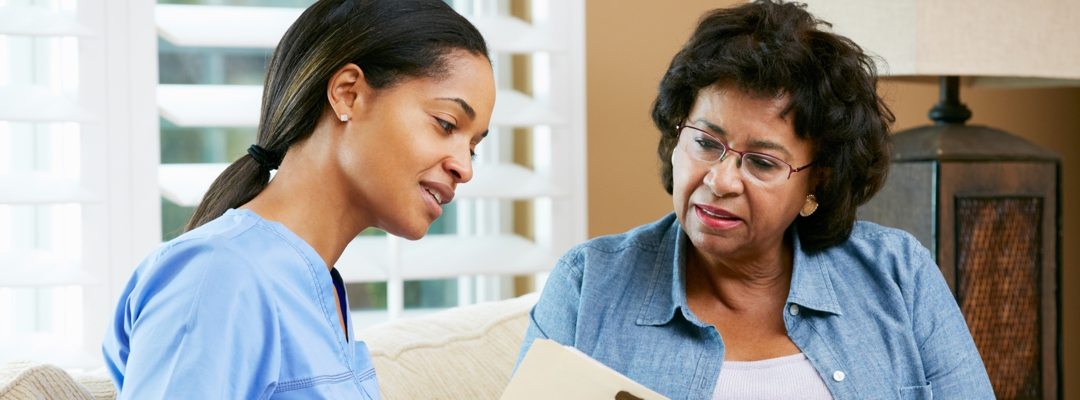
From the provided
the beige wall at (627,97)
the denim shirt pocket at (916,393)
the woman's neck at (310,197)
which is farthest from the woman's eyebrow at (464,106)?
Answer: the beige wall at (627,97)

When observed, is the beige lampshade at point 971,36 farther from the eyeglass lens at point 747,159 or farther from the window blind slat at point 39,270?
the window blind slat at point 39,270

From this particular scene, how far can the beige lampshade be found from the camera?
169cm

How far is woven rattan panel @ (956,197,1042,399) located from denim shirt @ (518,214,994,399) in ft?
1.39

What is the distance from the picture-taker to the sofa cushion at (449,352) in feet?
4.65

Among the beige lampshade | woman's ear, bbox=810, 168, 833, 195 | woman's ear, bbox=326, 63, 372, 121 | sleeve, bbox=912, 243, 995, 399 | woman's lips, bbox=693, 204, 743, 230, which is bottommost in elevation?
sleeve, bbox=912, 243, 995, 399

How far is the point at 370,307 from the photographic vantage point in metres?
2.11

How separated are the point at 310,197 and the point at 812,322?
32.2 inches

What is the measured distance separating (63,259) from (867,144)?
4.71 feet

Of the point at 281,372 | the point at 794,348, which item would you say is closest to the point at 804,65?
the point at 794,348

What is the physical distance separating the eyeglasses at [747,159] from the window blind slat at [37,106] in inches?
43.3

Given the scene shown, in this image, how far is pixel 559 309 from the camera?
1.40m

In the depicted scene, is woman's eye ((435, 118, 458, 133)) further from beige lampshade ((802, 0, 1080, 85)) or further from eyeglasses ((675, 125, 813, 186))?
beige lampshade ((802, 0, 1080, 85))

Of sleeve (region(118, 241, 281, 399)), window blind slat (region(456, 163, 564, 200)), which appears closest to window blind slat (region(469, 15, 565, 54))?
window blind slat (region(456, 163, 564, 200))

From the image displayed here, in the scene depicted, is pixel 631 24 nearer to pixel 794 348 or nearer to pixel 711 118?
pixel 711 118
